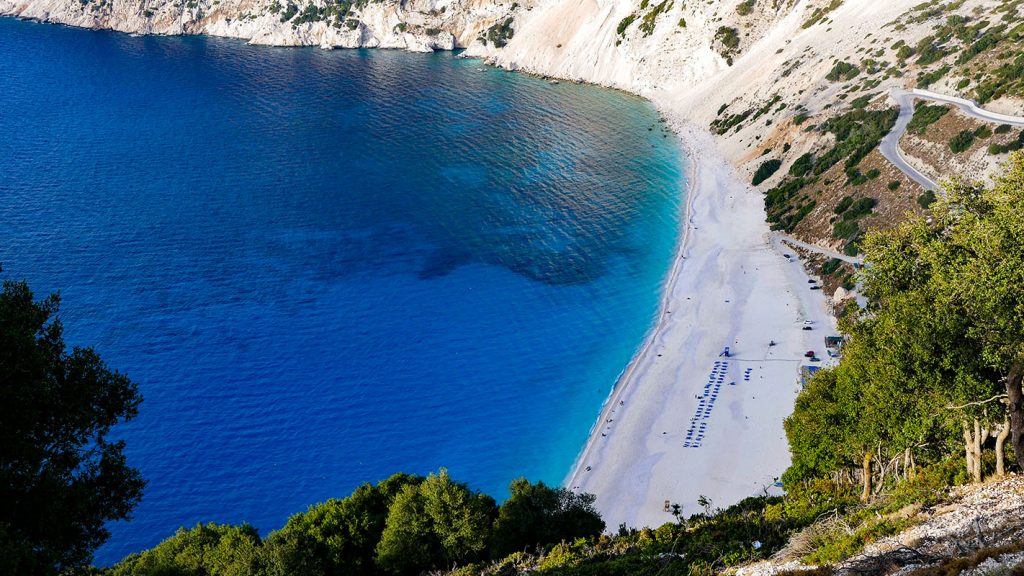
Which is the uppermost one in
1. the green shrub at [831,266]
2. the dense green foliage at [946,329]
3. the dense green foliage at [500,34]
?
the dense green foliage at [500,34]

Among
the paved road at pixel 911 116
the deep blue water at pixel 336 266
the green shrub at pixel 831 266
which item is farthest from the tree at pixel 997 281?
the paved road at pixel 911 116

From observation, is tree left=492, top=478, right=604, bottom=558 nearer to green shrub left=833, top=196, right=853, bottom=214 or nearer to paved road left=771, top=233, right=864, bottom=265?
paved road left=771, top=233, right=864, bottom=265

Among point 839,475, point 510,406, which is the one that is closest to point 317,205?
point 510,406

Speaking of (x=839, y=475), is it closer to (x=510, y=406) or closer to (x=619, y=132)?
(x=510, y=406)

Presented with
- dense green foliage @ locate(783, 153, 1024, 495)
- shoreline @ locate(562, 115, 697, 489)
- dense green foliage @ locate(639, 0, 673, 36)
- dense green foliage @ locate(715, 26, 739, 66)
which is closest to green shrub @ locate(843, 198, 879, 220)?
shoreline @ locate(562, 115, 697, 489)

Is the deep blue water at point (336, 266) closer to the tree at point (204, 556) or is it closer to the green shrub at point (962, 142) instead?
the tree at point (204, 556)

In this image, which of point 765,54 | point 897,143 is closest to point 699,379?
point 897,143
